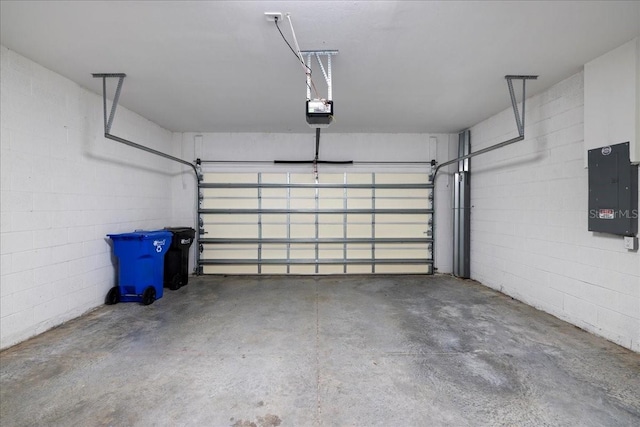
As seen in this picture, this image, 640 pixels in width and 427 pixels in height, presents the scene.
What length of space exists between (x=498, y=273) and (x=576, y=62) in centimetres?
286

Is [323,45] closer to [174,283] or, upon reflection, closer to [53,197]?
[53,197]

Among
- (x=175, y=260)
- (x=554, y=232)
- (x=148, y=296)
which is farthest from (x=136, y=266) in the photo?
(x=554, y=232)

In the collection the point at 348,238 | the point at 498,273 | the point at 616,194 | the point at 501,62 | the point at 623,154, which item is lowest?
the point at 498,273

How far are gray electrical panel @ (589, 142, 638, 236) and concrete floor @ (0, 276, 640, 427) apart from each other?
43.8 inches

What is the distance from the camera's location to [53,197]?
118 inches

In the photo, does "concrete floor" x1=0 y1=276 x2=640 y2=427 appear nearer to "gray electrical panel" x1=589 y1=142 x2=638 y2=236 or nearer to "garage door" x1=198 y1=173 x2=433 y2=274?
"gray electrical panel" x1=589 y1=142 x2=638 y2=236

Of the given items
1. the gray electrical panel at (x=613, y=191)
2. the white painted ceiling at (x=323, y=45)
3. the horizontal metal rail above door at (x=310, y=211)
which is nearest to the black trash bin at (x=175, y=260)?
the horizontal metal rail above door at (x=310, y=211)

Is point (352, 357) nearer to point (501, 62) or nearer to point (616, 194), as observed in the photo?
point (616, 194)

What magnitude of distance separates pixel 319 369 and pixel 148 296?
2676 millimetres

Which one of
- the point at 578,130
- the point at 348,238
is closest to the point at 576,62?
the point at 578,130

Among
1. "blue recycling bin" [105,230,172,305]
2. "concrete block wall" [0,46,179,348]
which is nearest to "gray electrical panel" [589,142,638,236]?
"blue recycling bin" [105,230,172,305]

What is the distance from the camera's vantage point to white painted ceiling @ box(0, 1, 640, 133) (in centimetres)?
204

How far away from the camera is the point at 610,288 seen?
8.91 feet

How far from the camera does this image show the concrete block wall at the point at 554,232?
2.69 meters
